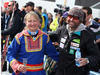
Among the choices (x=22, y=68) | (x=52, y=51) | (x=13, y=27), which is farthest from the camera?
(x=13, y=27)

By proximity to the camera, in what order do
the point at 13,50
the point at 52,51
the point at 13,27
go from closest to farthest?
the point at 13,50
the point at 52,51
the point at 13,27

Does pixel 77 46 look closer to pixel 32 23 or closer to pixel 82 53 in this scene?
pixel 82 53

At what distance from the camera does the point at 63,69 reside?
2010 millimetres

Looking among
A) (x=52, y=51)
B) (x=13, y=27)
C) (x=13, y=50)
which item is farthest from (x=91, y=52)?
(x=13, y=27)

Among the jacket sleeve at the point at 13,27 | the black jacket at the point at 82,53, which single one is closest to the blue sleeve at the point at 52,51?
the black jacket at the point at 82,53

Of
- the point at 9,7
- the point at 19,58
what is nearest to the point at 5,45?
the point at 9,7

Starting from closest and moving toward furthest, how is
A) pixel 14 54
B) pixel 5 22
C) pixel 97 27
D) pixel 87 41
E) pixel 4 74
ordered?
1. pixel 87 41
2. pixel 14 54
3. pixel 97 27
4. pixel 5 22
5. pixel 4 74

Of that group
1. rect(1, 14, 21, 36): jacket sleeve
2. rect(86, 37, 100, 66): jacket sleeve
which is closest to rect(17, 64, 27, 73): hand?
rect(86, 37, 100, 66): jacket sleeve

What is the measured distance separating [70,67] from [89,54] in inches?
10.0

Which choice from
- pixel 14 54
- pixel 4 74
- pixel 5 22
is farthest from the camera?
pixel 4 74

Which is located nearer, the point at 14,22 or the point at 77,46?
the point at 77,46

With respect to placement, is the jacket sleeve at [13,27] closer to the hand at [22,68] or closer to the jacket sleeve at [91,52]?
the hand at [22,68]

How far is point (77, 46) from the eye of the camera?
1913 mm

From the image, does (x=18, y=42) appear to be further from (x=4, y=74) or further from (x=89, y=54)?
(x=4, y=74)
